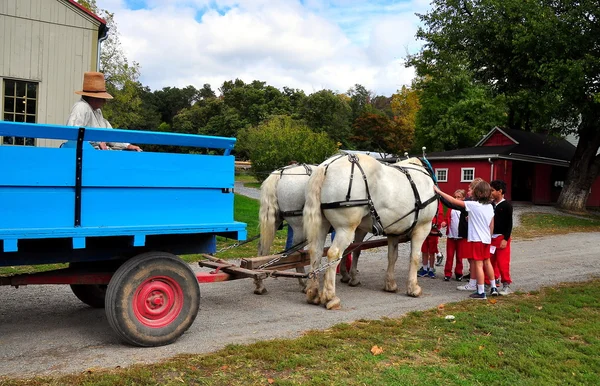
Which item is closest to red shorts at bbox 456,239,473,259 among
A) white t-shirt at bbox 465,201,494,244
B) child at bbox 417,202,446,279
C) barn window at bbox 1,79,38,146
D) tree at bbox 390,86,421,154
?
white t-shirt at bbox 465,201,494,244

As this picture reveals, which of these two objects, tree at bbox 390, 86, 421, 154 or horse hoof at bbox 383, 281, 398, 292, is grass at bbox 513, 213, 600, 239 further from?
tree at bbox 390, 86, 421, 154

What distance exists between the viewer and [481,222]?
24.1ft

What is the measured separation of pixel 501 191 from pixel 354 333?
3.88 m

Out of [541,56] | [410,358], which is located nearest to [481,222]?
[410,358]

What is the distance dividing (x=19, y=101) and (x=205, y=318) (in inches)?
349

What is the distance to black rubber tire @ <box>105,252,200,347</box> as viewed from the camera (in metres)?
4.55

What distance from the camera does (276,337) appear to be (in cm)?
523

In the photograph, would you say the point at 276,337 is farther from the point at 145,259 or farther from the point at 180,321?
the point at 145,259

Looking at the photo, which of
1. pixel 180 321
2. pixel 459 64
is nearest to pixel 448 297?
pixel 180 321

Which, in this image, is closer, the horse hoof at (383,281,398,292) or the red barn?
the horse hoof at (383,281,398,292)

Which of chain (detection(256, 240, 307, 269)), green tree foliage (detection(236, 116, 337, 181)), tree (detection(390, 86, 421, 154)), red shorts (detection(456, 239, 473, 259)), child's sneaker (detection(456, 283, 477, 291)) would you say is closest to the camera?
chain (detection(256, 240, 307, 269))

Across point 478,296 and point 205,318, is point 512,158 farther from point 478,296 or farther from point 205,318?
point 205,318

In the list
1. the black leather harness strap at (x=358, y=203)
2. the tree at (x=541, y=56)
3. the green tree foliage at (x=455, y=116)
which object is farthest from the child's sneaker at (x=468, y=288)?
the green tree foliage at (x=455, y=116)

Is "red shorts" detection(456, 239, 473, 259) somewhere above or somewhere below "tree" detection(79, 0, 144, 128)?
below
